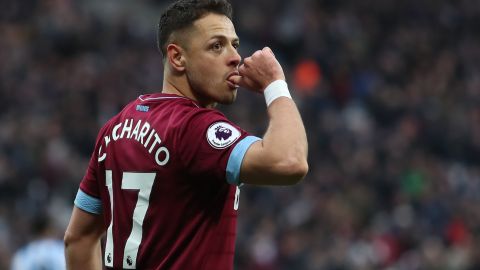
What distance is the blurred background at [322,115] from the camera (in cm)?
1347

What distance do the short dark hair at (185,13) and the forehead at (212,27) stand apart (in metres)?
0.02

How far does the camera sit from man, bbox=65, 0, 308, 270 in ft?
12.1

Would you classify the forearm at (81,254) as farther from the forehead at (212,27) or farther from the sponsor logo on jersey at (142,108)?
Result: the forehead at (212,27)

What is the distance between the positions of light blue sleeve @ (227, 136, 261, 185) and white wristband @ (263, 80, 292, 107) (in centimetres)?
21

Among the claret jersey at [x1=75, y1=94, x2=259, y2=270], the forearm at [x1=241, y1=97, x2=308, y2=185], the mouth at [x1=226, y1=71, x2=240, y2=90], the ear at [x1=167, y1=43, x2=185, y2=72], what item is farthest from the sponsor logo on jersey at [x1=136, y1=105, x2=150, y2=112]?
the forearm at [x1=241, y1=97, x2=308, y2=185]

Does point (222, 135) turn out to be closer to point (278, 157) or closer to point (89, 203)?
point (278, 157)

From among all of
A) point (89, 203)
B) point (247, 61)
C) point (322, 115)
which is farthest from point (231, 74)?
point (322, 115)

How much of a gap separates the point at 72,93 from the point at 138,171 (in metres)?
11.3

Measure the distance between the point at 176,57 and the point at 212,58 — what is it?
16 centimetres

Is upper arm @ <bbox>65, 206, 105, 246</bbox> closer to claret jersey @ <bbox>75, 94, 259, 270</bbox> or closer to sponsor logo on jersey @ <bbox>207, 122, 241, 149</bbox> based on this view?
claret jersey @ <bbox>75, 94, 259, 270</bbox>

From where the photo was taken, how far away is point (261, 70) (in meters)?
3.92

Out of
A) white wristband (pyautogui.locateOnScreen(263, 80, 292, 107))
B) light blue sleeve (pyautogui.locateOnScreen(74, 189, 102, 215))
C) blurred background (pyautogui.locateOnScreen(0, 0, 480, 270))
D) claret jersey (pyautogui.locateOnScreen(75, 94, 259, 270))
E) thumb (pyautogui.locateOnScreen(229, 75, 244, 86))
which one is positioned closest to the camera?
claret jersey (pyautogui.locateOnScreen(75, 94, 259, 270))

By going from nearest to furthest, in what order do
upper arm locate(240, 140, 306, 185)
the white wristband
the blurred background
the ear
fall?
upper arm locate(240, 140, 306, 185)
the white wristband
the ear
the blurred background

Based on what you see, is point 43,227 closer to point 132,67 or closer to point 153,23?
→ point 132,67
